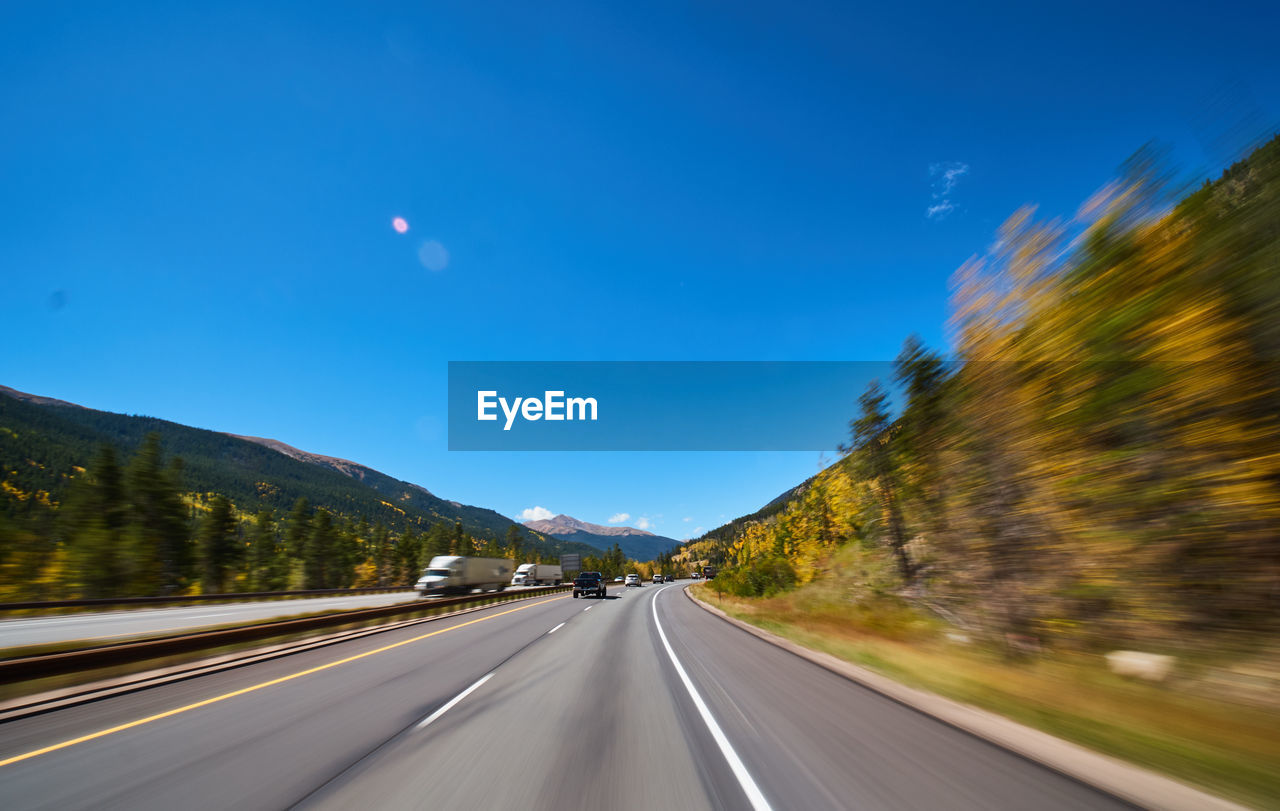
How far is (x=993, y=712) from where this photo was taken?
5.82 m

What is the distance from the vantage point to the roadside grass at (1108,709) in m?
4.04

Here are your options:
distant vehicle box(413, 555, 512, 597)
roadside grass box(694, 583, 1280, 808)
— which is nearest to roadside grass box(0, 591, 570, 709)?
roadside grass box(694, 583, 1280, 808)

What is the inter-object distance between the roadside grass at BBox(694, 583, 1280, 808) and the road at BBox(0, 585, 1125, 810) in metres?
0.97

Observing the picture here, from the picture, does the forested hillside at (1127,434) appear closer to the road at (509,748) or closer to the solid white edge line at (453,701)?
the road at (509,748)

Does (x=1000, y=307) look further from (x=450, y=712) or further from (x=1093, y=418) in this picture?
(x=450, y=712)

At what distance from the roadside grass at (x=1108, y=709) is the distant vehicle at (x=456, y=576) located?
1249 inches

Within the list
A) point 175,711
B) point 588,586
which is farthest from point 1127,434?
point 588,586

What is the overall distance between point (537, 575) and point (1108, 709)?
59735 mm

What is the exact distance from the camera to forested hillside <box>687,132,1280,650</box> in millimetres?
6859

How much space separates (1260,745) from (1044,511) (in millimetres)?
5705

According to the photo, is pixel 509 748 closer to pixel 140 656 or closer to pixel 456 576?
pixel 140 656

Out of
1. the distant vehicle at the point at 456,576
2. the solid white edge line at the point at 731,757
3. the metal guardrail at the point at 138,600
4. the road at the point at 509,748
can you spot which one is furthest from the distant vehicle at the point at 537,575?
the solid white edge line at the point at 731,757

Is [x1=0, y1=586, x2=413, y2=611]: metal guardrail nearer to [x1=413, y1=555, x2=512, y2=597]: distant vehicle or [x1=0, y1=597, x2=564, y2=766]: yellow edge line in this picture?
[x1=413, y1=555, x2=512, y2=597]: distant vehicle

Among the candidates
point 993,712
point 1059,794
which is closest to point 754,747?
point 1059,794
